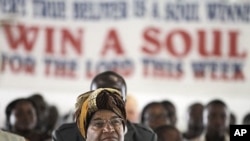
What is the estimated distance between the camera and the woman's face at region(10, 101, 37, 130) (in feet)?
12.6

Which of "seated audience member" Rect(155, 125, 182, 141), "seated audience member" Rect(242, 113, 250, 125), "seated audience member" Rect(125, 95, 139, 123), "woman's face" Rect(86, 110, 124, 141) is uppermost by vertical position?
"woman's face" Rect(86, 110, 124, 141)

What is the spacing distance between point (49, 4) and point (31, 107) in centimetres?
129

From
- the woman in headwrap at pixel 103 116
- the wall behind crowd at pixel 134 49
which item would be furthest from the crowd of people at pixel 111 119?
the wall behind crowd at pixel 134 49

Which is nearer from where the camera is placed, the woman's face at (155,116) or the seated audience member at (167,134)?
the seated audience member at (167,134)

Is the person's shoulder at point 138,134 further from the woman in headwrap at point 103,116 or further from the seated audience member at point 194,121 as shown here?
the seated audience member at point 194,121

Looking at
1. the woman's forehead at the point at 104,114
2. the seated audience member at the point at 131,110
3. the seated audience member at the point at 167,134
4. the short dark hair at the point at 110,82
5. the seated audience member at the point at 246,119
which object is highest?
the short dark hair at the point at 110,82

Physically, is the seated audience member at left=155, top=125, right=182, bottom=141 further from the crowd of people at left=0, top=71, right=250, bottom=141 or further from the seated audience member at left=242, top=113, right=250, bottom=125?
the seated audience member at left=242, top=113, right=250, bottom=125

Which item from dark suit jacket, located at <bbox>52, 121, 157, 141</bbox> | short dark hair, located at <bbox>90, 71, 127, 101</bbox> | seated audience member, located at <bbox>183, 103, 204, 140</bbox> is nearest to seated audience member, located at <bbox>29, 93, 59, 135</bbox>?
seated audience member, located at <bbox>183, 103, 204, 140</bbox>

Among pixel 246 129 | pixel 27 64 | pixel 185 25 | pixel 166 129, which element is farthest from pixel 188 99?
pixel 246 129

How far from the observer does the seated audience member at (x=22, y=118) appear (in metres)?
3.81

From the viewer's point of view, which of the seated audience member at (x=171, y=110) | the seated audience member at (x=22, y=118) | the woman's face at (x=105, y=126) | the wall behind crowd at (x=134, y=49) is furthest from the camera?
the wall behind crowd at (x=134, y=49)

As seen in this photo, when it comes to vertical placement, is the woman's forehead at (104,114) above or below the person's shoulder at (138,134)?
above

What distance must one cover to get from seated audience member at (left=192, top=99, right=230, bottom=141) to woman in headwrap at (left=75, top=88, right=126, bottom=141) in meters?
2.36

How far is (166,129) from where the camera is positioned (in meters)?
3.42
